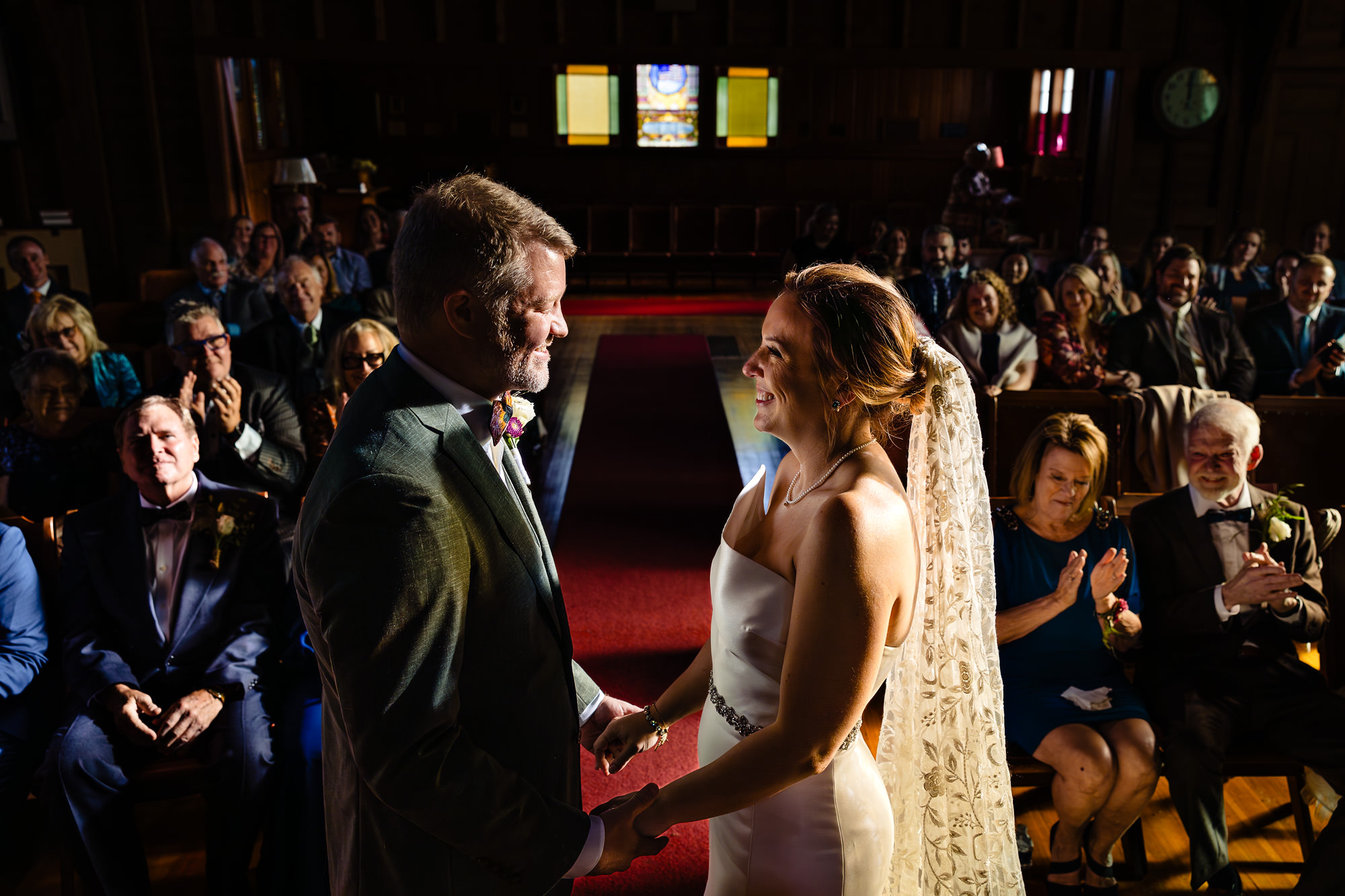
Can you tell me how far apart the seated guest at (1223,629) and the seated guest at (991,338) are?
2191 millimetres

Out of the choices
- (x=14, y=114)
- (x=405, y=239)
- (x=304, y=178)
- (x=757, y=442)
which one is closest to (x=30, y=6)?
(x=14, y=114)

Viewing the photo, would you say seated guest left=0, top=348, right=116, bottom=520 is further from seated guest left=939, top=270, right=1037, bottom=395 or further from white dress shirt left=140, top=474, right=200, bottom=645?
seated guest left=939, top=270, right=1037, bottom=395

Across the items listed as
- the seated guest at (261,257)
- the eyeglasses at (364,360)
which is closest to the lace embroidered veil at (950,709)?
the eyeglasses at (364,360)

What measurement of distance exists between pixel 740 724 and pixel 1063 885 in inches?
60.1

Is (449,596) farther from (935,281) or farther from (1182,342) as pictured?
(935,281)

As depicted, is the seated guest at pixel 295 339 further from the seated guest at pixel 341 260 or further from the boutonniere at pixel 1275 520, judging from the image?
the boutonniere at pixel 1275 520

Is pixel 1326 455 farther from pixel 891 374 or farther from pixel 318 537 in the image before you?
pixel 318 537

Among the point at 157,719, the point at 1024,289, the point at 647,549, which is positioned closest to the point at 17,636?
the point at 157,719

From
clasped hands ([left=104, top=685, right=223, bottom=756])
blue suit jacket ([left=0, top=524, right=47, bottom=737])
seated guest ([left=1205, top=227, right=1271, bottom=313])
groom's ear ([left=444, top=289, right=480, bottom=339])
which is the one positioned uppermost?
groom's ear ([left=444, top=289, right=480, bottom=339])

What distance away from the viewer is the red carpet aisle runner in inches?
129

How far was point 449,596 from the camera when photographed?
4.21ft

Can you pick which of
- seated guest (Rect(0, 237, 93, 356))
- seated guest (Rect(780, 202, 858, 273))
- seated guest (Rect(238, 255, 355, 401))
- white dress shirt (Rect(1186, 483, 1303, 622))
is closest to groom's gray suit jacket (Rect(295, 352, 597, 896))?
white dress shirt (Rect(1186, 483, 1303, 622))

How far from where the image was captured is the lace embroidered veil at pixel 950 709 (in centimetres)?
190

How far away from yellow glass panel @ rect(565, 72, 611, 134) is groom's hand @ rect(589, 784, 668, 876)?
14.9 m
